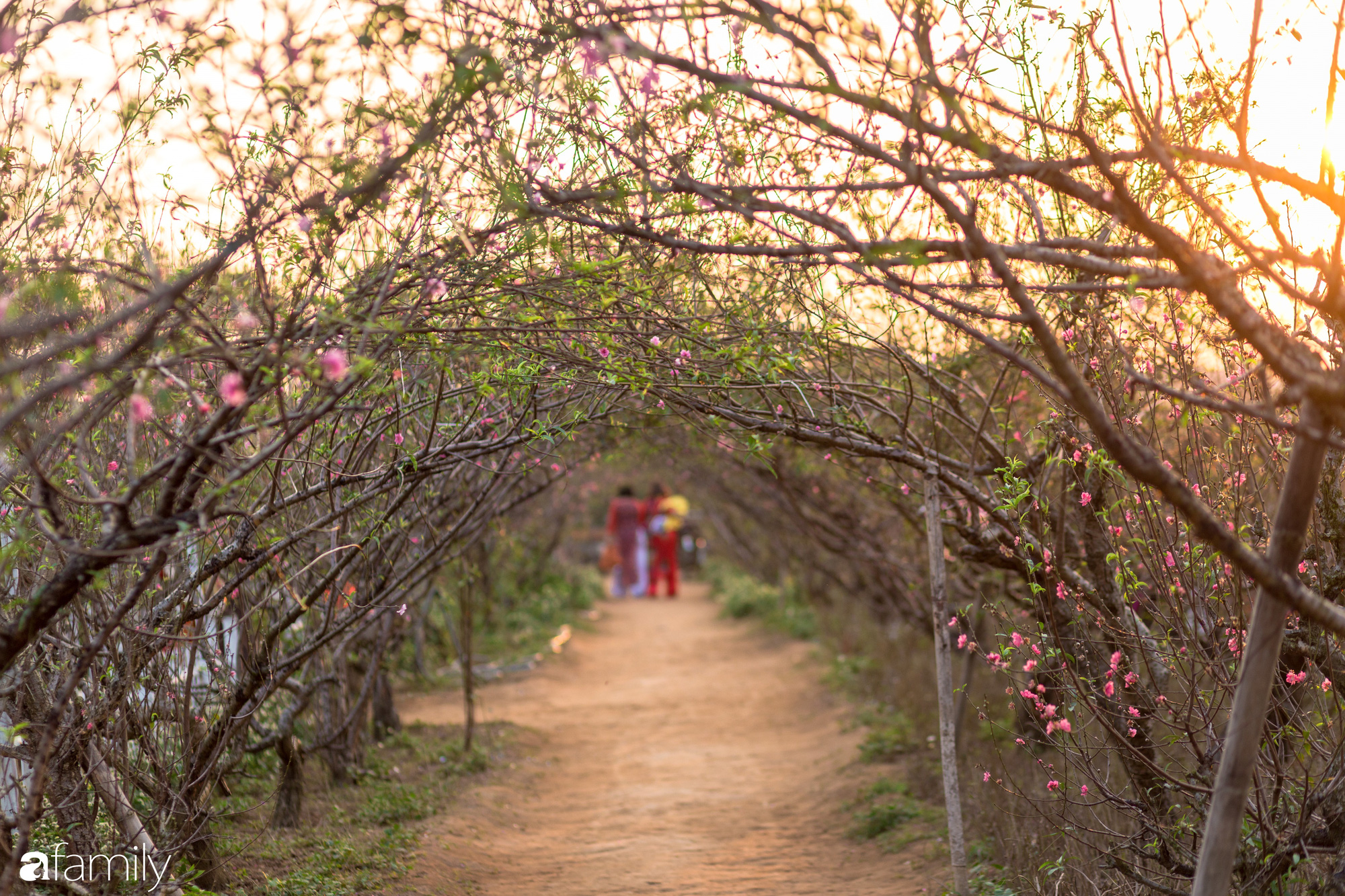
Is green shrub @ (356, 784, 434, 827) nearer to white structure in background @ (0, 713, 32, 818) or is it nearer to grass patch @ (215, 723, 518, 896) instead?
grass patch @ (215, 723, 518, 896)

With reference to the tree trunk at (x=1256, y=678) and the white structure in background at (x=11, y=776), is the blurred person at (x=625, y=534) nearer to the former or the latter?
the white structure in background at (x=11, y=776)

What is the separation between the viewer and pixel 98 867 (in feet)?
14.3

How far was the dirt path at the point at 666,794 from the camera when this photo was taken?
6062 mm

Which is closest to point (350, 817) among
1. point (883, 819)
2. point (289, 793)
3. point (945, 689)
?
point (289, 793)

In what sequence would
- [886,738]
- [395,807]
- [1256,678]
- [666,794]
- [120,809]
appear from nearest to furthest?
[1256,678]
[120,809]
[395,807]
[666,794]
[886,738]

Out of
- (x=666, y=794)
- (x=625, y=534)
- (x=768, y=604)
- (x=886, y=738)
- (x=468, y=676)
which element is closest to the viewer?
(x=666, y=794)

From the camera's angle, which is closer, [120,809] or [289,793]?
[120,809]

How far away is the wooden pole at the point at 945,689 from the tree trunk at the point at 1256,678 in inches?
96.5

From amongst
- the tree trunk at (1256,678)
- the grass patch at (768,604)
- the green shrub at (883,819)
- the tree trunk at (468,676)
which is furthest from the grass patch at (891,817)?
the grass patch at (768,604)

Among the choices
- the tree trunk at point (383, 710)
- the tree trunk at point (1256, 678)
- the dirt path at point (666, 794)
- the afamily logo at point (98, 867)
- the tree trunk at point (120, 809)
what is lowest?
the dirt path at point (666, 794)

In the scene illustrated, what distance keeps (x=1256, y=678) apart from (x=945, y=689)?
2766mm

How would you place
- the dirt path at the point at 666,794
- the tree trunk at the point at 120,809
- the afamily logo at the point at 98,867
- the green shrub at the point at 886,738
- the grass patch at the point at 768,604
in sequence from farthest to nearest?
the grass patch at the point at 768,604 → the green shrub at the point at 886,738 → the dirt path at the point at 666,794 → the afamily logo at the point at 98,867 → the tree trunk at the point at 120,809

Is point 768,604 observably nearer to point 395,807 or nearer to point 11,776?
point 395,807

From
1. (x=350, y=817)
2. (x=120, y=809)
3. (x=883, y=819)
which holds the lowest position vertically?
(x=883, y=819)
